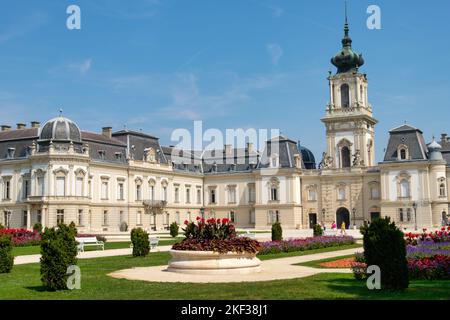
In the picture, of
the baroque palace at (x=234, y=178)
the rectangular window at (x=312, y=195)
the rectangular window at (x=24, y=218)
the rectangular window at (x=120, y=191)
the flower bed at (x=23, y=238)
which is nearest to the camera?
the flower bed at (x=23, y=238)

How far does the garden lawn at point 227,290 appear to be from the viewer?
12.2 m

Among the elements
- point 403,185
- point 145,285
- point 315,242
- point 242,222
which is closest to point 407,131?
point 403,185

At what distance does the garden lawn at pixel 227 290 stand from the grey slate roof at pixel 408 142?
156ft

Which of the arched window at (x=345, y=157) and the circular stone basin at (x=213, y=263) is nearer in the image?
the circular stone basin at (x=213, y=263)

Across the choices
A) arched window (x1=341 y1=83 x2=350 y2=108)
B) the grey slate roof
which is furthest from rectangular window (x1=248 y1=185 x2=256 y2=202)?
the grey slate roof

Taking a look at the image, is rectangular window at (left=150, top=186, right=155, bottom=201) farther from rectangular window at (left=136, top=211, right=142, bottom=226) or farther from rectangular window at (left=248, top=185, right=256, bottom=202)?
rectangular window at (left=248, top=185, right=256, bottom=202)

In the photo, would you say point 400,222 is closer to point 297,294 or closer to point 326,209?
point 326,209

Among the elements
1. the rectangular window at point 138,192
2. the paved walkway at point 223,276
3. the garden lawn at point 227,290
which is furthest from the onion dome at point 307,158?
the garden lawn at point 227,290

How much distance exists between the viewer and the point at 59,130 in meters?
53.2

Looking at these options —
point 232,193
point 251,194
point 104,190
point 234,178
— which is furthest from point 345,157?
point 104,190

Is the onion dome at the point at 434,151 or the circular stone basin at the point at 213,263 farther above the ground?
the onion dome at the point at 434,151

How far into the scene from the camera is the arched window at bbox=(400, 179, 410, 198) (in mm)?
60188

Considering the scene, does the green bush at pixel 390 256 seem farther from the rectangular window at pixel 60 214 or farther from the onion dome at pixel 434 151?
the onion dome at pixel 434 151

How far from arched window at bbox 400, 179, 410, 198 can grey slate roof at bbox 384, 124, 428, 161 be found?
2.60 m
